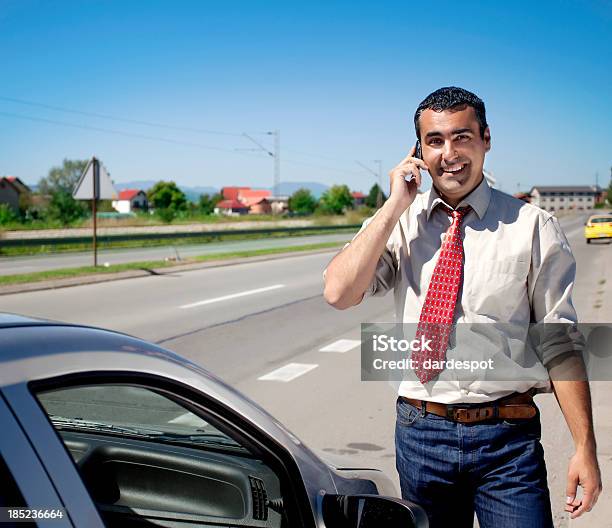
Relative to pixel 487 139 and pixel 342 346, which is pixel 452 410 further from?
pixel 342 346

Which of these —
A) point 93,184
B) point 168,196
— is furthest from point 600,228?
point 168,196

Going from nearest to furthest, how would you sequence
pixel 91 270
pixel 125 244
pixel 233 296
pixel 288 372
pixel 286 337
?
1. pixel 288 372
2. pixel 286 337
3. pixel 233 296
4. pixel 91 270
5. pixel 125 244

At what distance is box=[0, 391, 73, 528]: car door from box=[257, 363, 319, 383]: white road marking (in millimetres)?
6479

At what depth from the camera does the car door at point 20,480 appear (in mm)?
1382

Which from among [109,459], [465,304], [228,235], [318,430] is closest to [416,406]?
[465,304]

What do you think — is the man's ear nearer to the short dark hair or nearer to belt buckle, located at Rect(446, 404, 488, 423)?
the short dark hair

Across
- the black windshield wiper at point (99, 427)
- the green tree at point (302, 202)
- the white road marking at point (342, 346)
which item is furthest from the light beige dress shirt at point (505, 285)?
the green tree at point (302, 202)

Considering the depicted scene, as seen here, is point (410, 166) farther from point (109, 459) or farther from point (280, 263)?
point (280, 263)

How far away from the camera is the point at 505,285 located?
2.31 meters

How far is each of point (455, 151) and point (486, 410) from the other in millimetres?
799

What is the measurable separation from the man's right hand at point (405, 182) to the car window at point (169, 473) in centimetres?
87

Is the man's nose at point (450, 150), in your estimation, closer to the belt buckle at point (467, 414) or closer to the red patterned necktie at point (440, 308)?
the red patterned necktie at point (440, 308)

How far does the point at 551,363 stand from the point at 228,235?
41.7m

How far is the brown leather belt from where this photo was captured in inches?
90.9
